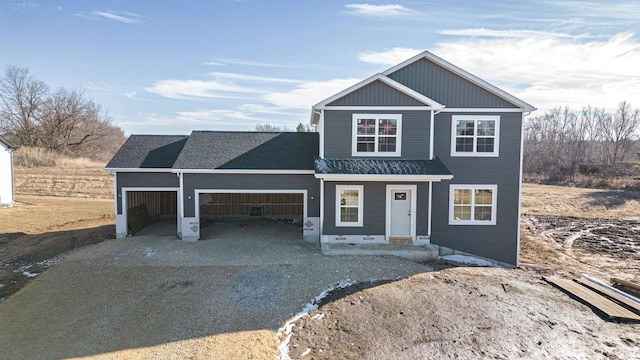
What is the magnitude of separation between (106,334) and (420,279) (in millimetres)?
8173

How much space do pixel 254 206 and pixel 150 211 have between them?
17.3 feet

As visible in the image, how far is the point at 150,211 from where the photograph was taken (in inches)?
701

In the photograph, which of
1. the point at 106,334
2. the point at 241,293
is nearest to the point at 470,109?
the point at 241,293

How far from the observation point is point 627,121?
50.8 meters

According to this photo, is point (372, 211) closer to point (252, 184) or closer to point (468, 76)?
point (252, 184)

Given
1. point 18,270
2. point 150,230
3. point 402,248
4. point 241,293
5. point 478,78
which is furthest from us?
point 150,230

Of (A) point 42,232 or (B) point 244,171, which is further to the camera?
(A) point 42,232

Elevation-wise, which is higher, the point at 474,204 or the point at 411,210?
the point at 474,204

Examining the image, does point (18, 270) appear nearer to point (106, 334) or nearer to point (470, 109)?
point (106, 334)

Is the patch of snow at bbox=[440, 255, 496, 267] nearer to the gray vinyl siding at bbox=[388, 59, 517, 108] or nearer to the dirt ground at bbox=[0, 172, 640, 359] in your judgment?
the dirt ground at bbox=[0, 172, 640, 359]

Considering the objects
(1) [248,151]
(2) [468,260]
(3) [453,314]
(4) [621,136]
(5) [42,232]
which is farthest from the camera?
(4) [621,136]

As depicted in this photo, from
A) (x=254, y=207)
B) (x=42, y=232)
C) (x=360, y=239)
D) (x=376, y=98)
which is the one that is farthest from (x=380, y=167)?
(x=42, y=232)

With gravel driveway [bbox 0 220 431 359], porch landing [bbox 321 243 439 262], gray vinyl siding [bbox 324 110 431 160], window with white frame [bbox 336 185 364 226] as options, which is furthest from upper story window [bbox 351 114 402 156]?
gravel driveway [bbox 0 220 431 359]

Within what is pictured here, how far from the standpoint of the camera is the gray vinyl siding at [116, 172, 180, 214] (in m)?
15.1
